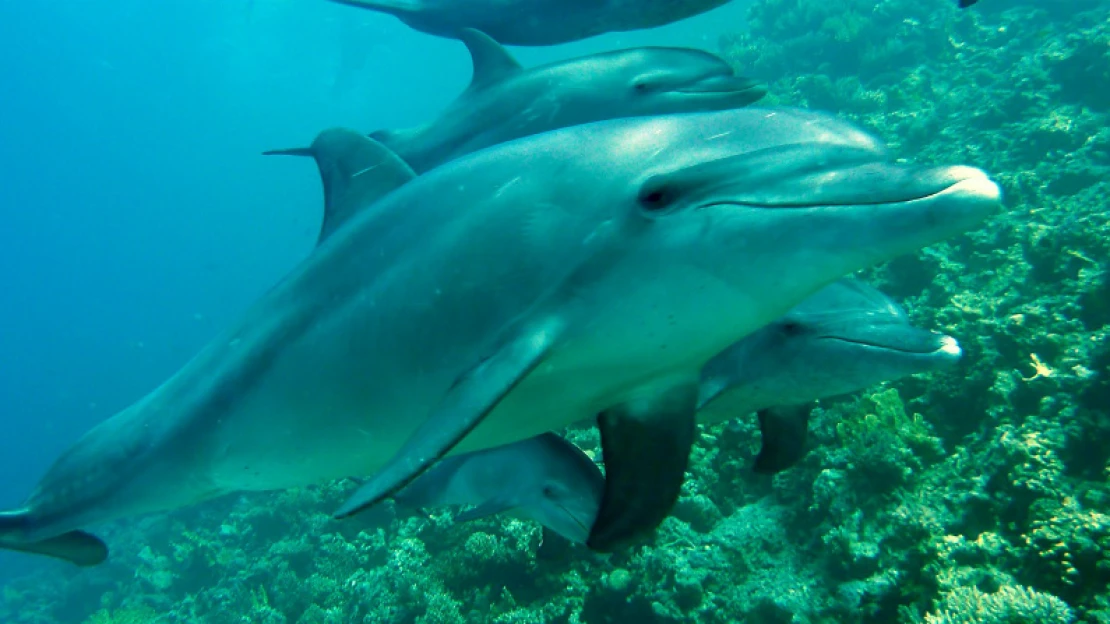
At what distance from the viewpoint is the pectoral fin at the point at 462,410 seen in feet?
5.98

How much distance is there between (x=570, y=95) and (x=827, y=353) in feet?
6.69

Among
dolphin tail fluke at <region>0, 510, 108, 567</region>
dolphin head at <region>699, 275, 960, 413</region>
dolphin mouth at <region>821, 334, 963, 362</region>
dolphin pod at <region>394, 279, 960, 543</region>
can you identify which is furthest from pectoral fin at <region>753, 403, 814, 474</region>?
dolphin tail fluke at <region>0, 510, 108, 567</region>

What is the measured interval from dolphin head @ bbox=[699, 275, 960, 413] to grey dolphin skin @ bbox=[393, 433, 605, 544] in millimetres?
900

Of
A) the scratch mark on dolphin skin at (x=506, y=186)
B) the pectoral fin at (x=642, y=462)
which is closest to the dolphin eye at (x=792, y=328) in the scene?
the pectoral fin at (x=642, y=462)

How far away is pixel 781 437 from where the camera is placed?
12.1 ft

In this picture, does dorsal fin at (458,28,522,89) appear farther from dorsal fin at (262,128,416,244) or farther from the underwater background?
the underwater background

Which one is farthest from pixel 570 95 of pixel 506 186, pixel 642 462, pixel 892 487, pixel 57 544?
pixel 892 487

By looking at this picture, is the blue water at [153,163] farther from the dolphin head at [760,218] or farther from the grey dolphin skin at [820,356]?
the dolphin head at [760,218]

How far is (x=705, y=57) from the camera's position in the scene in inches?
Result: 145

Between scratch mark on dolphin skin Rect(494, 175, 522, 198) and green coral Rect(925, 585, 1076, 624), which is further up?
scratch mark on dolphin skin Rect(494, 175, 522, 198)

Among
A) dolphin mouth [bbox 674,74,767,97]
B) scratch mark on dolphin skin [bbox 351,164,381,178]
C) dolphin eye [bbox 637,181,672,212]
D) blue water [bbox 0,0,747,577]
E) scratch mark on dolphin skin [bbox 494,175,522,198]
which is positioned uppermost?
dolphin eye [bbox 637,181,672,212]

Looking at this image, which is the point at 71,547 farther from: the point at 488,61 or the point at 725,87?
the point at 725,87

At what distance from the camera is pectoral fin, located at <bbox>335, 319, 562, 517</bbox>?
1823 mm

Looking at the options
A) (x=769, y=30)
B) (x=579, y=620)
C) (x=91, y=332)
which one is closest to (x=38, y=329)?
(x=91, y=332)
